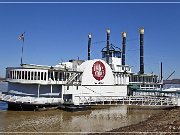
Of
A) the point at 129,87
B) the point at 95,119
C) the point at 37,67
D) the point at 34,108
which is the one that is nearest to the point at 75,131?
the point at 95,119

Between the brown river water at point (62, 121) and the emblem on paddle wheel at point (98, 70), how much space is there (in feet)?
23.6

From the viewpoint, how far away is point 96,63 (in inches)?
1505

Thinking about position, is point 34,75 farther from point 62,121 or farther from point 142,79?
point 142,79

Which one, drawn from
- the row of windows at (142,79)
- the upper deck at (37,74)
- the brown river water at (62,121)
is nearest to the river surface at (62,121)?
the brown river water at (62,121)

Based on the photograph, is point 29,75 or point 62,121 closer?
point 62,121

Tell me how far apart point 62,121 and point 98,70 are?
14.3 m

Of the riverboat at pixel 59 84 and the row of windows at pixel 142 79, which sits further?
the row of windows at pixel 142 79

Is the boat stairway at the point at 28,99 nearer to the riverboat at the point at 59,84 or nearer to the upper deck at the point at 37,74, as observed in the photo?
the riverboat at the point at 59,84

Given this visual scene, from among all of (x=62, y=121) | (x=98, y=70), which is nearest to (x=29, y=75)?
(x=62, y=121)

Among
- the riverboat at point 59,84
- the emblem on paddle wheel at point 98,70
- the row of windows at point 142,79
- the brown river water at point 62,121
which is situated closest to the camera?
the brown river water at point 62,121

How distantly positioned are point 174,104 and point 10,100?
70.1ft

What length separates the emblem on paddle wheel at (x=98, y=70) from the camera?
3821cm

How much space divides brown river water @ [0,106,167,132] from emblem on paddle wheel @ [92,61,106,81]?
7.21 m

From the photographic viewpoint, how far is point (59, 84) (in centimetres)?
3481
